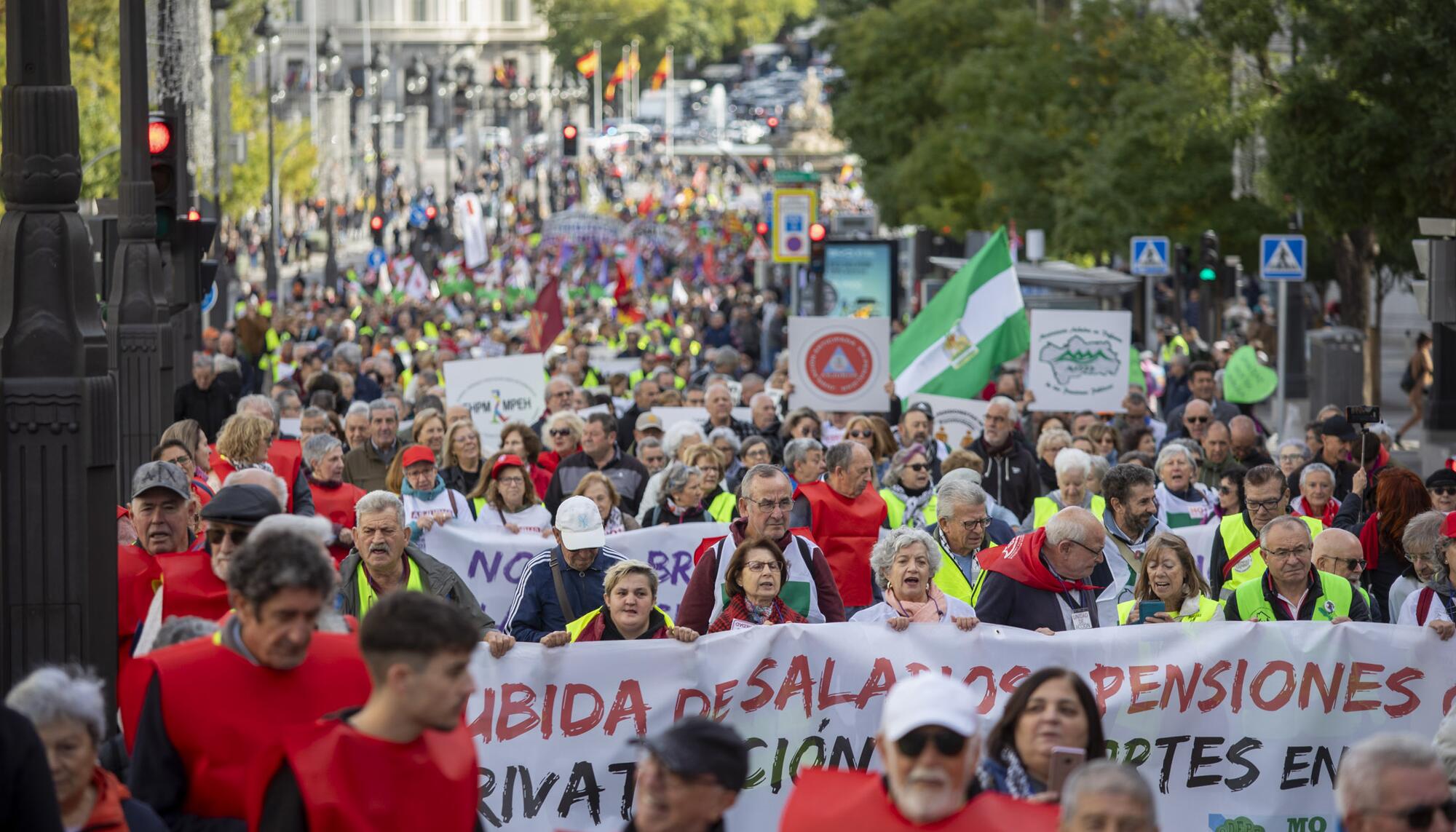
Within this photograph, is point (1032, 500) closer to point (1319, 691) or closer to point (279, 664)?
point (1319, 691)

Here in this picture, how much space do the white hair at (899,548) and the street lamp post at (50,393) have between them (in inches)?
116

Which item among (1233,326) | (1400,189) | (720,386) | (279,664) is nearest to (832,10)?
(1233,326)

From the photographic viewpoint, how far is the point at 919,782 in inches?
181

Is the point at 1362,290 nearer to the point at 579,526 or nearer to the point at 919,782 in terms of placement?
the point at 579,526

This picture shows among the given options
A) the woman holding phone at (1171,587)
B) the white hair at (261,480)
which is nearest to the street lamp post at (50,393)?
the white hair at (261,480)

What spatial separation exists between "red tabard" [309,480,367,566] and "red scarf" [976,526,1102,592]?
3558 millimetres

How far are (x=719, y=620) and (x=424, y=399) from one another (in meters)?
9.54

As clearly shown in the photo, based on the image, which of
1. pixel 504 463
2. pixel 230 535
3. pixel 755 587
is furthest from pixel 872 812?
pixel 504 463

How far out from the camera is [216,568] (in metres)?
6.20

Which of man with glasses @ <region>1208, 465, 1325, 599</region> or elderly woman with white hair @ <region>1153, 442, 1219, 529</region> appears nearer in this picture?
man with glasses @ <region>1208, 465, 1325, 599</region>

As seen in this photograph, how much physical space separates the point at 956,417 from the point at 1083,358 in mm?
2053

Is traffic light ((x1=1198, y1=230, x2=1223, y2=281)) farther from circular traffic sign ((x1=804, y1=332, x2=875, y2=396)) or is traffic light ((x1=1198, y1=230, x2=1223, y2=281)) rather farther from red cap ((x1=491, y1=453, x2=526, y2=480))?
red cap ((x1=491, y1=453, x2=526, y2=480))

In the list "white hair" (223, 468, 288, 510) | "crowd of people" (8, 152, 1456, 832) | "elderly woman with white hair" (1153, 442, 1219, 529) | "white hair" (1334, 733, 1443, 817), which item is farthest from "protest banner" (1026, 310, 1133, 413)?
"white hair" (1334, 733, 1443, 817)

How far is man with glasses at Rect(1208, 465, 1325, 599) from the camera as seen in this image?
10.4 m
